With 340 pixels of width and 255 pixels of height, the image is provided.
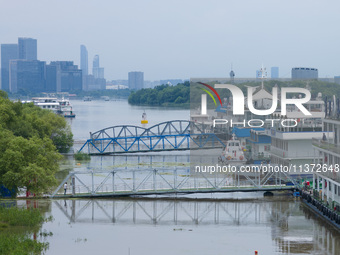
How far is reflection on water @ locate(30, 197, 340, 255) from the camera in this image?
1145 inches

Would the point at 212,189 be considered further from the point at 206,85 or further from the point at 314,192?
the point at 206,85

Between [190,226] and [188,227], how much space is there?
0.24 meters

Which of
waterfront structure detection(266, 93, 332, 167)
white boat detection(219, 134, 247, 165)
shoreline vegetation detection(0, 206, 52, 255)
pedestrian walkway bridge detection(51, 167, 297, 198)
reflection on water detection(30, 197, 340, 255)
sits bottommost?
reflection on water detection(30, 197, 340, 255)

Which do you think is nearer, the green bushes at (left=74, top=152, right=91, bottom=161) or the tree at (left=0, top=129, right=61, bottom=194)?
the tree at (left=0, top=129, right=61, bottom=194)

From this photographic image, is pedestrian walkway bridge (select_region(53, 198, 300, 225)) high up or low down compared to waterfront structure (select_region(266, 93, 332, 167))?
down

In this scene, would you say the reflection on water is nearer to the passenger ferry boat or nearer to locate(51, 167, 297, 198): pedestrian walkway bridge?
locate(51, 167, 297, 198): pedestrian walkway bridge

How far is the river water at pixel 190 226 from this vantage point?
29.1 meters

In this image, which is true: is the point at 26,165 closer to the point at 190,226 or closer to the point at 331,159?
the point at 190,226

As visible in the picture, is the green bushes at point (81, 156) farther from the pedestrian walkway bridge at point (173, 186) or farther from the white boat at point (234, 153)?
the pedestrian walkway bridge at point (173, 186)

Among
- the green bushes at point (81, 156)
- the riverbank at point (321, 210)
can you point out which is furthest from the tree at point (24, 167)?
the green bushes at point (81, 156)

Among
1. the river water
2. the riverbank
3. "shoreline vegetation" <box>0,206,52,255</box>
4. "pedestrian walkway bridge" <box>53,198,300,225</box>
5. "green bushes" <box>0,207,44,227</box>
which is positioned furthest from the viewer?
"pedestrian walkway bridge" <box>53,198,300,225</box>

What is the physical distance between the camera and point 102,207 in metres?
37.6

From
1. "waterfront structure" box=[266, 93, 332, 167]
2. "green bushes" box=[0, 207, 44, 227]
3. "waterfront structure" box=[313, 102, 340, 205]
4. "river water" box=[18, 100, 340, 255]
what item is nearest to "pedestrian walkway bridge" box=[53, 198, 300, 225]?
"river water" box=[18, 100, 340, 255]

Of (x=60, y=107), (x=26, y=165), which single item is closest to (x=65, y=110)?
(x=60, y=107)
